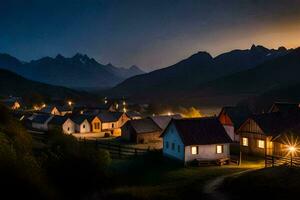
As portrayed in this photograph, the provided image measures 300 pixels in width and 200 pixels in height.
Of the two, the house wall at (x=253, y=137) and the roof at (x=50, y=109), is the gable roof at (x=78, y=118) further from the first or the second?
the house wall at (x=253, y=137)

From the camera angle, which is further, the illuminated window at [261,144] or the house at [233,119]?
the house at [233,119]

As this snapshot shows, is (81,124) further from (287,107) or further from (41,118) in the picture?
(287,107)

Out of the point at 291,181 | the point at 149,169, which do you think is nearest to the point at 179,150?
the point at 149,169

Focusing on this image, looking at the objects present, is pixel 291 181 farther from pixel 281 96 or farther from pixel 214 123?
pixel 281 96

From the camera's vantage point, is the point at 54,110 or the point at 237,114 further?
the point at 54,110

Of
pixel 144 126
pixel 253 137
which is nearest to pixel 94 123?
pixel 144 126

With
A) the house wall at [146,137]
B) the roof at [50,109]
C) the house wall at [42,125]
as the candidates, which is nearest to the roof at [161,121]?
the house wall at [146,137]

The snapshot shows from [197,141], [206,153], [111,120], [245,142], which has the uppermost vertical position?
[111,120]

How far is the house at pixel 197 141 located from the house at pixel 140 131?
75.0 ft

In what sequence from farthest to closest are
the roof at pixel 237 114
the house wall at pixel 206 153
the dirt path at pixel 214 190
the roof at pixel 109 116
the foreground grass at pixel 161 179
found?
the roof at pixel 109 116, the roof at pixel 237 114, the house wall at pixel 206 153, the dirt path at pixel 214 190, the foreground grass at pixel 161 179

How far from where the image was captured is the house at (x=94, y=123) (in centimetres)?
9381

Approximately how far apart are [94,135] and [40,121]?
14.9 meters

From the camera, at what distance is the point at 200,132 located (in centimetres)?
4897

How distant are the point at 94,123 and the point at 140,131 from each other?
2286 cm
